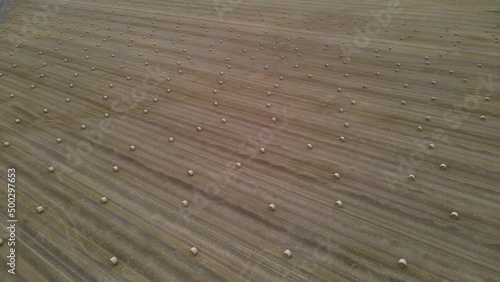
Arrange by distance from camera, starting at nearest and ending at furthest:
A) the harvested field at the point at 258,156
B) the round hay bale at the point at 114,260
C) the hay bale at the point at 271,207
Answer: the round hay bale at the point at 114,260, the harvested field at the point at 258,156, the hay bale at the point at 271,207

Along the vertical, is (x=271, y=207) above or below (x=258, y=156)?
above

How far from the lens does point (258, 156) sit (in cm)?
1984

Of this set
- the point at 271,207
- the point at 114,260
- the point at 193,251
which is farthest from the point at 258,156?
the point at 114,260

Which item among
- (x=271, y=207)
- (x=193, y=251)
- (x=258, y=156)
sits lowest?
(x=258, y=156)

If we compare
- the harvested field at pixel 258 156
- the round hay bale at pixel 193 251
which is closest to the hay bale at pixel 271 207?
the harvested field at pixel 258 156

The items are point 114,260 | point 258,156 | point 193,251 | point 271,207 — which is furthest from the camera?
point 258,156

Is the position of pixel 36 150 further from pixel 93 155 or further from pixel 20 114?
pixel 20 114

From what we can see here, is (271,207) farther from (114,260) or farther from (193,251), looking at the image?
(114,260)

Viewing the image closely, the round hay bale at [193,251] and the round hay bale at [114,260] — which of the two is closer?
the round hay bale at [114,260]

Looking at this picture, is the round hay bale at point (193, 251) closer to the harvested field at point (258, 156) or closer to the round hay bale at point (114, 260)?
the harvested field at point (258, 156)

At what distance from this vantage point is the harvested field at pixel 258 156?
1384 centimetres

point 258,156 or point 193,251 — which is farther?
point 258,156

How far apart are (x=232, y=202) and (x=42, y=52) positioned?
3252 centimetres

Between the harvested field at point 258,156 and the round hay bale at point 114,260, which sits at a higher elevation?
the round hay bale at point 114,260
